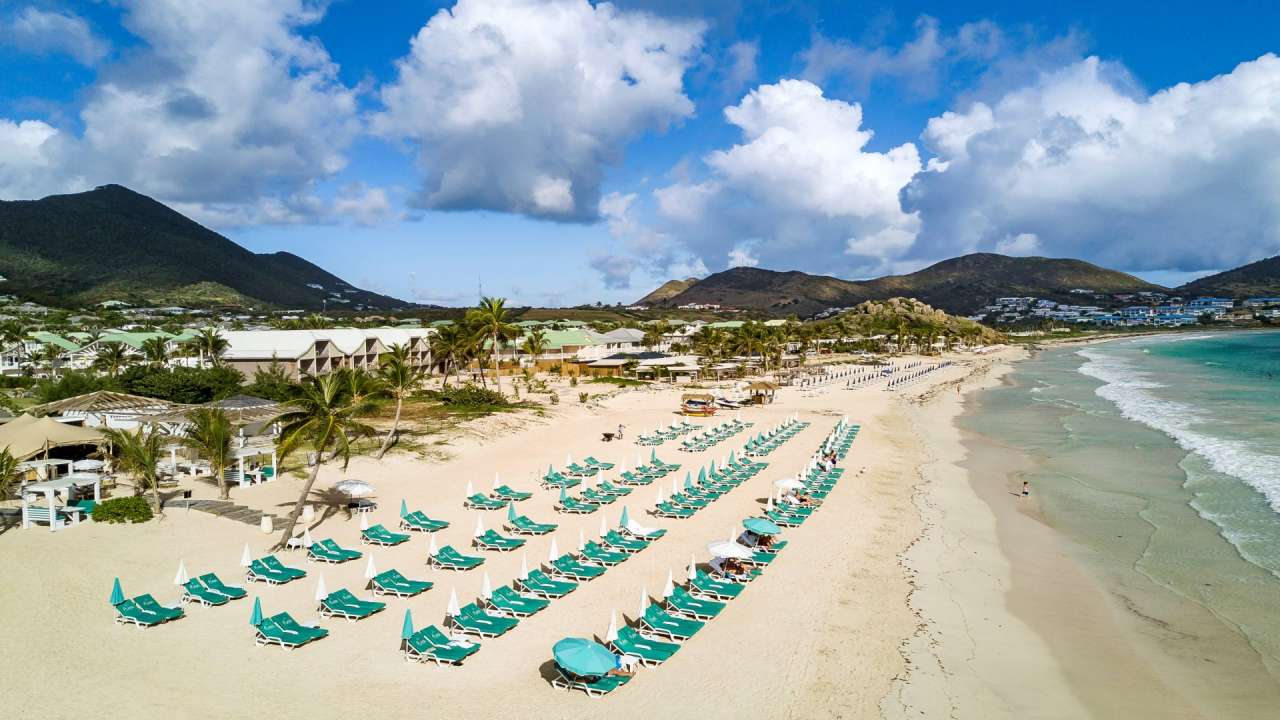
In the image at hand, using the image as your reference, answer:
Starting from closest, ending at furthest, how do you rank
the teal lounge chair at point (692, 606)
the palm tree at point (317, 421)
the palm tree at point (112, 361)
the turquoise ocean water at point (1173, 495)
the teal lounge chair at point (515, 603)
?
the teal lounge chair at point (515, 603)
the teal lounge chair at point (692, 606)
the turquoise ocean water at point (1173, 495)
the palm tree at point (317, 421)
the palm tree at point (112, 361)

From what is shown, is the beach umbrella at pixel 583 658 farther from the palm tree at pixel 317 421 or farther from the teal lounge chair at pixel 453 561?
the palm tree at pixel 317 421

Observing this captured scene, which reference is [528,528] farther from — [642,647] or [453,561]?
[642,647]

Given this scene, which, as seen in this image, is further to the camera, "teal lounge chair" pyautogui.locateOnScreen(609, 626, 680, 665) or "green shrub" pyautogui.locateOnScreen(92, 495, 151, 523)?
"green shrub" pyautogui.locateOnScreen(92, 495, 151, 523)

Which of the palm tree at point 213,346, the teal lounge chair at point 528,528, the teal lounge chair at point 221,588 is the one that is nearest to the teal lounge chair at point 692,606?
the teal lounge chair at point 528,528

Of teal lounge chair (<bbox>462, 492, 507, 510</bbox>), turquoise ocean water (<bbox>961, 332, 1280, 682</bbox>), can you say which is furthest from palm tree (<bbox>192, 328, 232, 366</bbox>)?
turquoise ocean water (<bbox>961, 332, 1280, 682</bbox>)

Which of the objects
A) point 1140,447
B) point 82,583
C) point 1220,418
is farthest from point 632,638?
point 1220,418

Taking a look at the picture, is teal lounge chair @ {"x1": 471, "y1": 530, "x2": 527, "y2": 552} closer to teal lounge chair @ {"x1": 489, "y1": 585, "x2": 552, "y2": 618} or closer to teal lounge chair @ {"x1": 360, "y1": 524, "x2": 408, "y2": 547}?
teal lounge chair @ {"x1": 360, "y1": 524, "x2": 408, "y2": 547}
